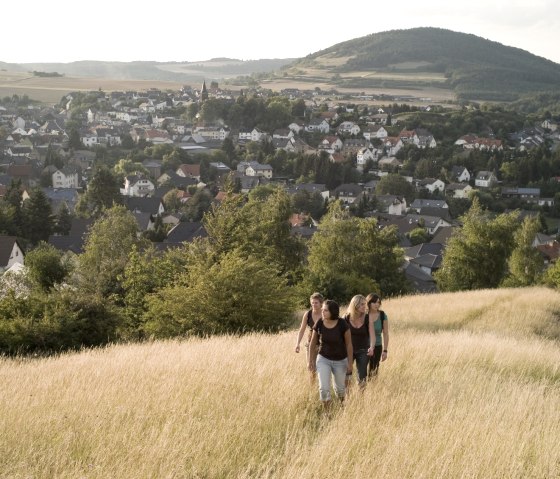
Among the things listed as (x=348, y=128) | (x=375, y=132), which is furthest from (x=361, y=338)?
(x=348, y=128)

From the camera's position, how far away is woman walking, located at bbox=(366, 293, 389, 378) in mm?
7757

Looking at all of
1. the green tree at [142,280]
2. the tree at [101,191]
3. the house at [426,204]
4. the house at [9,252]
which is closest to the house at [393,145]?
the house at [426,204]

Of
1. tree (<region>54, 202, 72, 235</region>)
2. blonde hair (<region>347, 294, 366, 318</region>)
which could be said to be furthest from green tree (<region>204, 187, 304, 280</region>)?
tree (<region>54, 202, 72, 235</region>)

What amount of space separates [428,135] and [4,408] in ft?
411

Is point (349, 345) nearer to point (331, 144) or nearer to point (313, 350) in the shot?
point (313, 350)

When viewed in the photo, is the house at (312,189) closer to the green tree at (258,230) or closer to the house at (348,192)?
the house at (348,192)

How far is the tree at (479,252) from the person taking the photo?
112 feet

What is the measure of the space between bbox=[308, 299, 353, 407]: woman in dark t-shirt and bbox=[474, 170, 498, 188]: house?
97294 mm

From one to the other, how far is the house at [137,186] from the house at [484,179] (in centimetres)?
5049

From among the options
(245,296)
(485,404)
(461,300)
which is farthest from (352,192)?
(485,404)

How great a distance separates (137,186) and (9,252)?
153 ft

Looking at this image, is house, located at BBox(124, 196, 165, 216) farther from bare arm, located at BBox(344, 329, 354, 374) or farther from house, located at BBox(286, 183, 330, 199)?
bare arm, located at BBox(344, 329, 354, 374)

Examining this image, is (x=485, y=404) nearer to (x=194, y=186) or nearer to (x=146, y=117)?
(x=194, y=186)

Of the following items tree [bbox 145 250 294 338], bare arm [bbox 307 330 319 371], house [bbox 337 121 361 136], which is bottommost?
tree [bbox 145 250 294 338]
